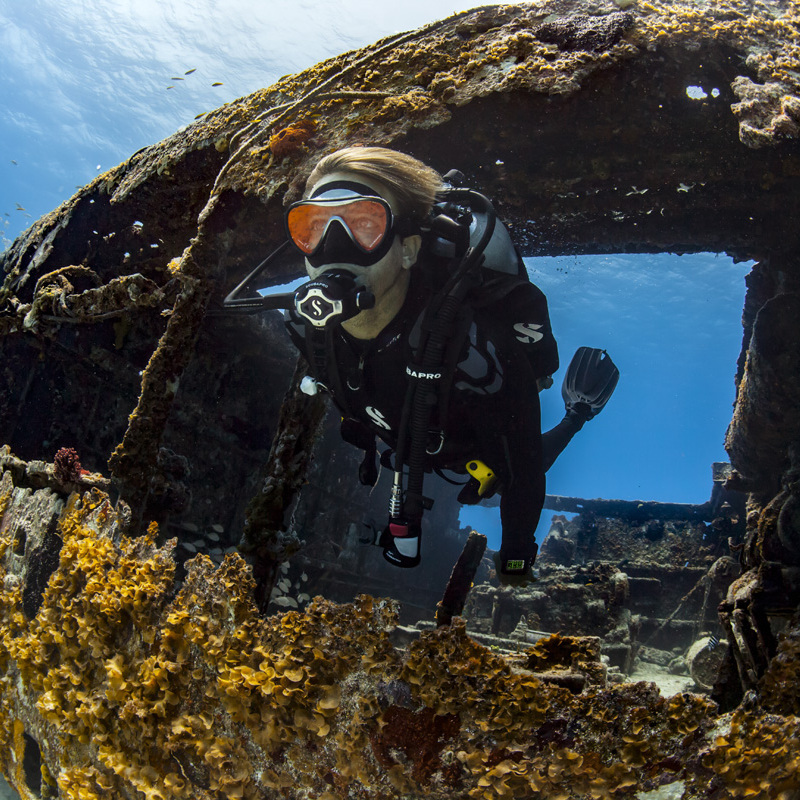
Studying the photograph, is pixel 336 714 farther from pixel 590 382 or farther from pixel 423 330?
pixel 590 382

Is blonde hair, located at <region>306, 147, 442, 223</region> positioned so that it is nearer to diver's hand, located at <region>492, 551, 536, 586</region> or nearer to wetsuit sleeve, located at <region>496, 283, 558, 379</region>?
wetsuit sleeve, located at <region>496, 283, 558, 379</region>

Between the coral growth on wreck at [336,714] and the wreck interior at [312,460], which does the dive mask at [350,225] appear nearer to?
the wreck interior at [312,460]

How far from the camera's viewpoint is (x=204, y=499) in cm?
612

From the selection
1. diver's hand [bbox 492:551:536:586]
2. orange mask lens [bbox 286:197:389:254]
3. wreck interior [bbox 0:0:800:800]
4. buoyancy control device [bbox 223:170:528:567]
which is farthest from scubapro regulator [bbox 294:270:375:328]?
diver's hand [bbox 492:551:536:586]

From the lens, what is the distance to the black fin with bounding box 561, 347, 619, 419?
4527 millimetres

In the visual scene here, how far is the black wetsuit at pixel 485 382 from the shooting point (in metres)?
2.83

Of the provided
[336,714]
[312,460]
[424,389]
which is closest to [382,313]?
[424,389]

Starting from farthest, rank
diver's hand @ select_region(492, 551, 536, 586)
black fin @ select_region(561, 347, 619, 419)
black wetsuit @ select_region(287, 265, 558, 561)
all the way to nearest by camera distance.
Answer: black fin @ select_region(561, 347, 619, 419) < black wetsuit @ select_region(287, 265, 558, 561) < diver's hand @ select_region(492, 551, 536, 586)

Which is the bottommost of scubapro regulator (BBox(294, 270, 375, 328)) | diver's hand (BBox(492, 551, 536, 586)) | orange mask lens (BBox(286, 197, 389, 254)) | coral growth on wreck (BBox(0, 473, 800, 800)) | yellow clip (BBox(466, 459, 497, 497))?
coral growth on wreck (BBox(0, 473, 800, 800))

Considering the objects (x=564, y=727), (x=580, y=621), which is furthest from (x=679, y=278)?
(x=564, y=727)

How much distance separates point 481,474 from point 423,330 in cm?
→ 101

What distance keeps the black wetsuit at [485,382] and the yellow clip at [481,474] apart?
0.35ft

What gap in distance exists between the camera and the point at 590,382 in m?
4.55

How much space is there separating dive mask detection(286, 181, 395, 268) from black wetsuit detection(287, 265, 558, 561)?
47 cm
